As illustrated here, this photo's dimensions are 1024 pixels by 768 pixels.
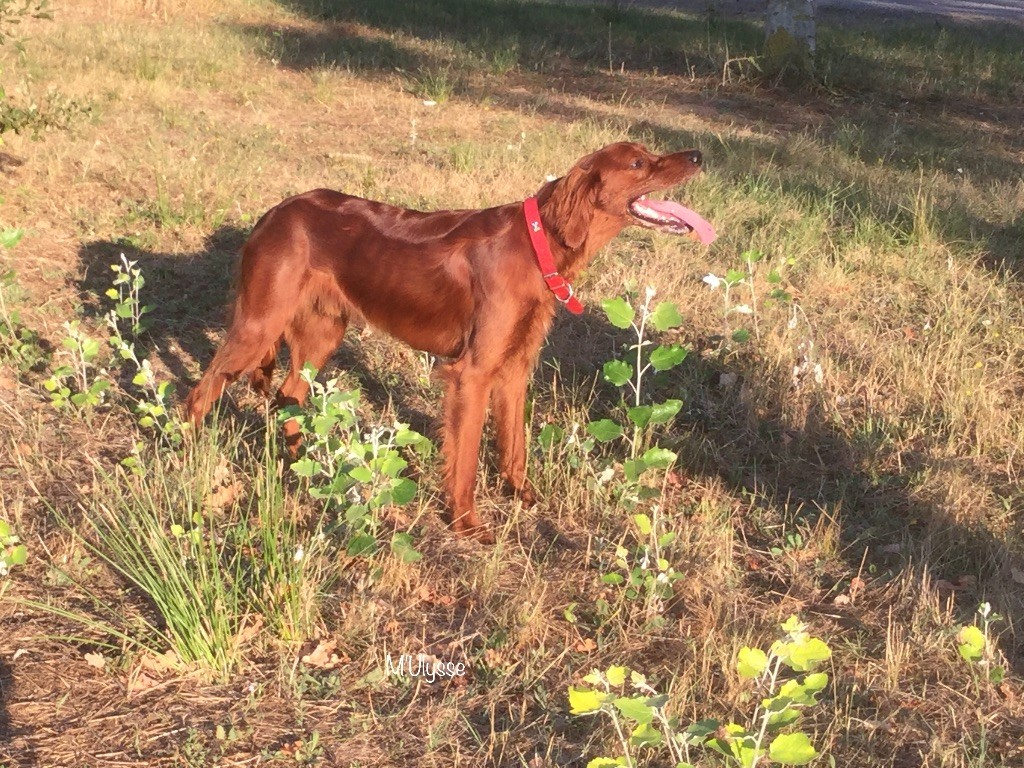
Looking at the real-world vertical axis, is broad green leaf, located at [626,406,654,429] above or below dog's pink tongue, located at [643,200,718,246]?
below

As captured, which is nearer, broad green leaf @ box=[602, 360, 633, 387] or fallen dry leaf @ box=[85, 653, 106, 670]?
fallen dry leaf @ box=[85, 653, 106, 670]

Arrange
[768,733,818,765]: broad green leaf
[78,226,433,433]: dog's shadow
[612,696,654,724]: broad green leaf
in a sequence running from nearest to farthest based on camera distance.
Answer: [768,733,818,765]: broad green leaf → [612,696,654,724]: broad green leaf → [78,226,433,433]: dog's shadow

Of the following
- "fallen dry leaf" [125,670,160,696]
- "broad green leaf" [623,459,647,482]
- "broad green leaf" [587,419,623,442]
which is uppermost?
"broad green leaf" [587,419,623,442]

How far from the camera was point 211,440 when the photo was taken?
3352mm

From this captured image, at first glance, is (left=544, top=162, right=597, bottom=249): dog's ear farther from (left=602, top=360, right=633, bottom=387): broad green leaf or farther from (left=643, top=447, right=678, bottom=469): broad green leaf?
(left=643, top=447, right=678, bottom=469): broad green leaf

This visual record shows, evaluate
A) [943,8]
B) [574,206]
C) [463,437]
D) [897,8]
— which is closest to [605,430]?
[463,437]

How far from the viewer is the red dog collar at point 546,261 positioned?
3568 millimetres

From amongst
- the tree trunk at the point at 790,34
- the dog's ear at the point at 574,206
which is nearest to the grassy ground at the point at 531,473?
the dog's ear at the point at 574,206

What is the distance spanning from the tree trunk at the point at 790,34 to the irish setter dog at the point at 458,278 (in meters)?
7.32

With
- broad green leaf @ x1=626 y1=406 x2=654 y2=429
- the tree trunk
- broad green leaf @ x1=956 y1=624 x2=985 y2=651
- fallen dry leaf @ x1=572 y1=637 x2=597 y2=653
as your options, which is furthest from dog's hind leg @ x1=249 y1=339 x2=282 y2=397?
the tree trunk

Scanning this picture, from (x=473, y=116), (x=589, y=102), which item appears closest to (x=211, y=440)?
(x=473, y=116)

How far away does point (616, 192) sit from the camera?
3566 millimetres

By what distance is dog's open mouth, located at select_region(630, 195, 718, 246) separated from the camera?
3.62 metres

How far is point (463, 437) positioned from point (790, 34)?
821 cm
